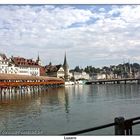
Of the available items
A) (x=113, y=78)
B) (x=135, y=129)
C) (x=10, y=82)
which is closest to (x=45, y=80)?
(x=10, y=82)

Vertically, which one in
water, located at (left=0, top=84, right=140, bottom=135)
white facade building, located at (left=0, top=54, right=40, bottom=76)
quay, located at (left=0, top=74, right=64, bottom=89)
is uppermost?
white facade building, located at (left=0, top=54, right=40, bottom=76)

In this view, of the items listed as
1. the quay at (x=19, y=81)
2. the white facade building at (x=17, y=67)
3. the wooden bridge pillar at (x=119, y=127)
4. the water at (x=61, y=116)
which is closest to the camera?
the wooden bridge pillar at (x=119, y=127)

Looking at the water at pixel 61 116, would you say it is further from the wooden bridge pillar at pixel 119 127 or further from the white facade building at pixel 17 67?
the white facade building at pixel 17 67

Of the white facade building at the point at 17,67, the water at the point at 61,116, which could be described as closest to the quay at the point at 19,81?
the white facade building at the point at 17,67

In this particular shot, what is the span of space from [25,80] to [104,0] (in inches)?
2245

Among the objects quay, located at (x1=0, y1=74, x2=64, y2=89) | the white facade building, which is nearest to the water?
quay, located at (x1=0, y1=74, x2=64, y2=89)

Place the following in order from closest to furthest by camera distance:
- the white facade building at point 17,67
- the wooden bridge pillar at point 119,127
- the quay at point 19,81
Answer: the wooden bridge pillar at point 119,127 → the quay at point 19,81 → the white facade building at point 17,67

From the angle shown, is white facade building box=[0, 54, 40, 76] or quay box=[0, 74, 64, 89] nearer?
quay box=[0, 74, 64, 89]

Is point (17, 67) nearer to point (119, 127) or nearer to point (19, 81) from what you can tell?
point (19, 81)

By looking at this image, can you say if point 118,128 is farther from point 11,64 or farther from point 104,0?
point 11,64

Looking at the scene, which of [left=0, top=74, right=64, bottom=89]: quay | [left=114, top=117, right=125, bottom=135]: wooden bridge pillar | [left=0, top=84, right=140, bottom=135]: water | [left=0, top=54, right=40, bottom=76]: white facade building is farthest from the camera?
[left=0, top=54, right=40, bottom=76]: white facade building

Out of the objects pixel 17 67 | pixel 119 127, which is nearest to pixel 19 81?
pixel 17 67

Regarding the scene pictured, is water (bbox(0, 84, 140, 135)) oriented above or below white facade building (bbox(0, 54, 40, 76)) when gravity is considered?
below

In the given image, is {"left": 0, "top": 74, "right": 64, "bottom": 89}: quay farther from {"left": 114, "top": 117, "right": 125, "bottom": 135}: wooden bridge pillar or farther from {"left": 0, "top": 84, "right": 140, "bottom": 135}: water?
{"left": 114, "top": 117, "right": 125, "bottom": 135}: wooden bridge pillar
